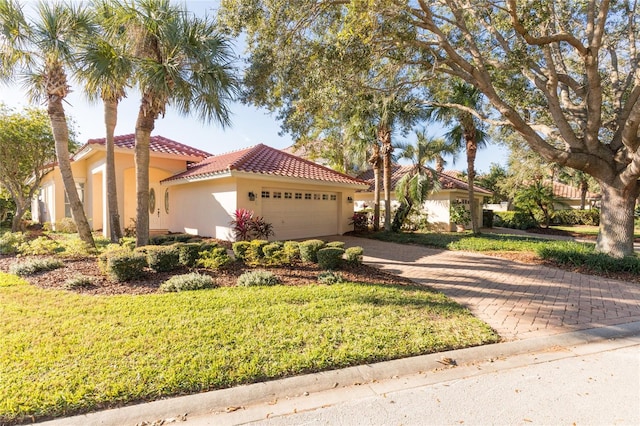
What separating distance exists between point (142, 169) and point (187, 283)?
15.1 feet

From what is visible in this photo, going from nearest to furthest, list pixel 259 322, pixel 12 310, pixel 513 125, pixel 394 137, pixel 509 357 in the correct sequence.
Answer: pixel 509 357, pixel 259 322, pixel 12 310, pixel 513 125, pixel 394 137

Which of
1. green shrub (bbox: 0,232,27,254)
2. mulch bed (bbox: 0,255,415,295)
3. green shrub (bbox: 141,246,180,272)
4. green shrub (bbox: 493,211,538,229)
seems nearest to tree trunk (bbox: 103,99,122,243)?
mulch bed (bbox: 0,255,415,295)

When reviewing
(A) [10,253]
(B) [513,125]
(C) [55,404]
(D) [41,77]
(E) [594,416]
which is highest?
(D) [41,77]

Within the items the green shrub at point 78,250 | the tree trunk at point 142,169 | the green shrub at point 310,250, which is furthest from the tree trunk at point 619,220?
the green shrub at point 78,250

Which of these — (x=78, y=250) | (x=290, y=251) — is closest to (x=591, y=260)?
(x=290, y=251)

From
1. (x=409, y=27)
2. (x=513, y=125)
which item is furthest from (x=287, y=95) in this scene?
(x=513, y=125)

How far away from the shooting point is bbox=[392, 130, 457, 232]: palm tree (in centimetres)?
1647

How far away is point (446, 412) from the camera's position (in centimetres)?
293

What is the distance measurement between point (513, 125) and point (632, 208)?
15.4 feet

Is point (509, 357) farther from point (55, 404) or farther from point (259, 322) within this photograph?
point (55, 404)

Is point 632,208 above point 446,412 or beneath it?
above

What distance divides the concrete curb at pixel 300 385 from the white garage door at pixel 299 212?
10075 mm

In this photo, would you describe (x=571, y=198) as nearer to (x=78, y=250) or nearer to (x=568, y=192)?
(x=568, y=192)

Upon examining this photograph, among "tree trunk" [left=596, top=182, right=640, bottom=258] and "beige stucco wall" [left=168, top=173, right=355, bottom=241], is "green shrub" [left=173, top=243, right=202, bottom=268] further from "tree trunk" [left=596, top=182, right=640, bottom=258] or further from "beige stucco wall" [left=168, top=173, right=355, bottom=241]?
"tree trunk" [left=596, top=182, right=640, bottom=258]
